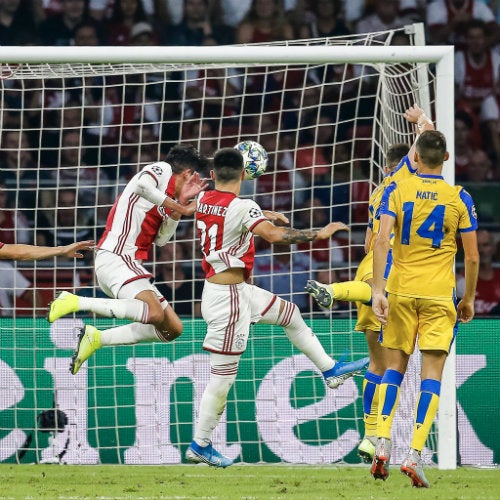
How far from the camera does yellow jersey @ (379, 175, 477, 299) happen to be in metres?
6.87

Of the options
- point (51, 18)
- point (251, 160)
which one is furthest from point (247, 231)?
point (51, 18)

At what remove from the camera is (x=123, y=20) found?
13.4 meters

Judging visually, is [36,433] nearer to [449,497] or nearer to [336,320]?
[336,320]

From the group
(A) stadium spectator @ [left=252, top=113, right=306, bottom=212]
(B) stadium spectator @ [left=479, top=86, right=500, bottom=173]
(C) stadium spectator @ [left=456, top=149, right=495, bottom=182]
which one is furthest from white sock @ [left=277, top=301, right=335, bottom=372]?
(B) stadium spectator @ [left=479, top=86, right=500, bottom=173]

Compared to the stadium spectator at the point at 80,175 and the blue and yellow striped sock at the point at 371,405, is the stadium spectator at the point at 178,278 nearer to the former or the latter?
the stadium spectator at the point at 80,175

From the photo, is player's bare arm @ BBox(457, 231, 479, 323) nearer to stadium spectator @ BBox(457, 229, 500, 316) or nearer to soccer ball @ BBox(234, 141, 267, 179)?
soccer ball @ BBox(234, 141, 267, 179)

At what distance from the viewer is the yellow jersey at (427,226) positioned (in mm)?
6867

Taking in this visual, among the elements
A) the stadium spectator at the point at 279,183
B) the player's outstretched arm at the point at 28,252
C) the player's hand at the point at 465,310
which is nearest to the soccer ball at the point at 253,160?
the player's outstretched arm at the point at 28,252

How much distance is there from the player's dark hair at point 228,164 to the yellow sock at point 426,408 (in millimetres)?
1799

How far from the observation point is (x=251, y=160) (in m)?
7.96

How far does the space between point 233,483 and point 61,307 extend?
1695 millimetres

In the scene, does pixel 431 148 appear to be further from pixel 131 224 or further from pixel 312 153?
pixel 312 153

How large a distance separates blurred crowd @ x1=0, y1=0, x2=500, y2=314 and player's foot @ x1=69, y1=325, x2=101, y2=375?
3.71 meters

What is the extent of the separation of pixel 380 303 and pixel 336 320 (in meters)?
2.40
